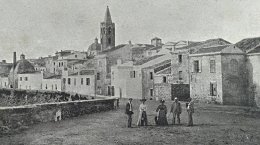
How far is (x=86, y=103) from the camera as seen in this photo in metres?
17.7

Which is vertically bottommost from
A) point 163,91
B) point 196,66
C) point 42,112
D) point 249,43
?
point 42,112

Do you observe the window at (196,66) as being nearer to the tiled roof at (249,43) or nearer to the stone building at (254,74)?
the tiled roof at (249,43)

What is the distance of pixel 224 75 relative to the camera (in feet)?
87.6

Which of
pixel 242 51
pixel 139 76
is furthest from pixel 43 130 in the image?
pixel 139 76

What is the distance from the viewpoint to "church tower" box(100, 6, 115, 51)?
70.4 metres

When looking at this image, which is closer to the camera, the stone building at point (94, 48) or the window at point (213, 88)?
the window at point (213, 88)

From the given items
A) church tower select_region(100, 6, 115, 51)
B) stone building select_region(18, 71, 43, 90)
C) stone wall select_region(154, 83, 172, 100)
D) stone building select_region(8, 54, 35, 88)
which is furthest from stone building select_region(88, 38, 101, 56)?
stone wall select_region(154, 83, 172, 100)

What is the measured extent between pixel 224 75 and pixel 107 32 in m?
47.4

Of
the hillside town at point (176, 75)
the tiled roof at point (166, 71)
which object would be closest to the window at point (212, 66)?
the hillside town at point (176, 75)

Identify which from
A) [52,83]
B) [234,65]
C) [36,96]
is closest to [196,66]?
[234,65]

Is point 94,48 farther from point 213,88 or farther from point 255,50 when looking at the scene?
point 255,50

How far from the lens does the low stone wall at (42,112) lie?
1196 cm

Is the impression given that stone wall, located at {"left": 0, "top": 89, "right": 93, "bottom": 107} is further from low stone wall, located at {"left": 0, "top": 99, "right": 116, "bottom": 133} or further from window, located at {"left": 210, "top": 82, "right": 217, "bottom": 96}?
window, located at {"left": 210, "top": 82, "right": 217, "bottom": 96}

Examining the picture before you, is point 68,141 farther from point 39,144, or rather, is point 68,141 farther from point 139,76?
point 139,76
